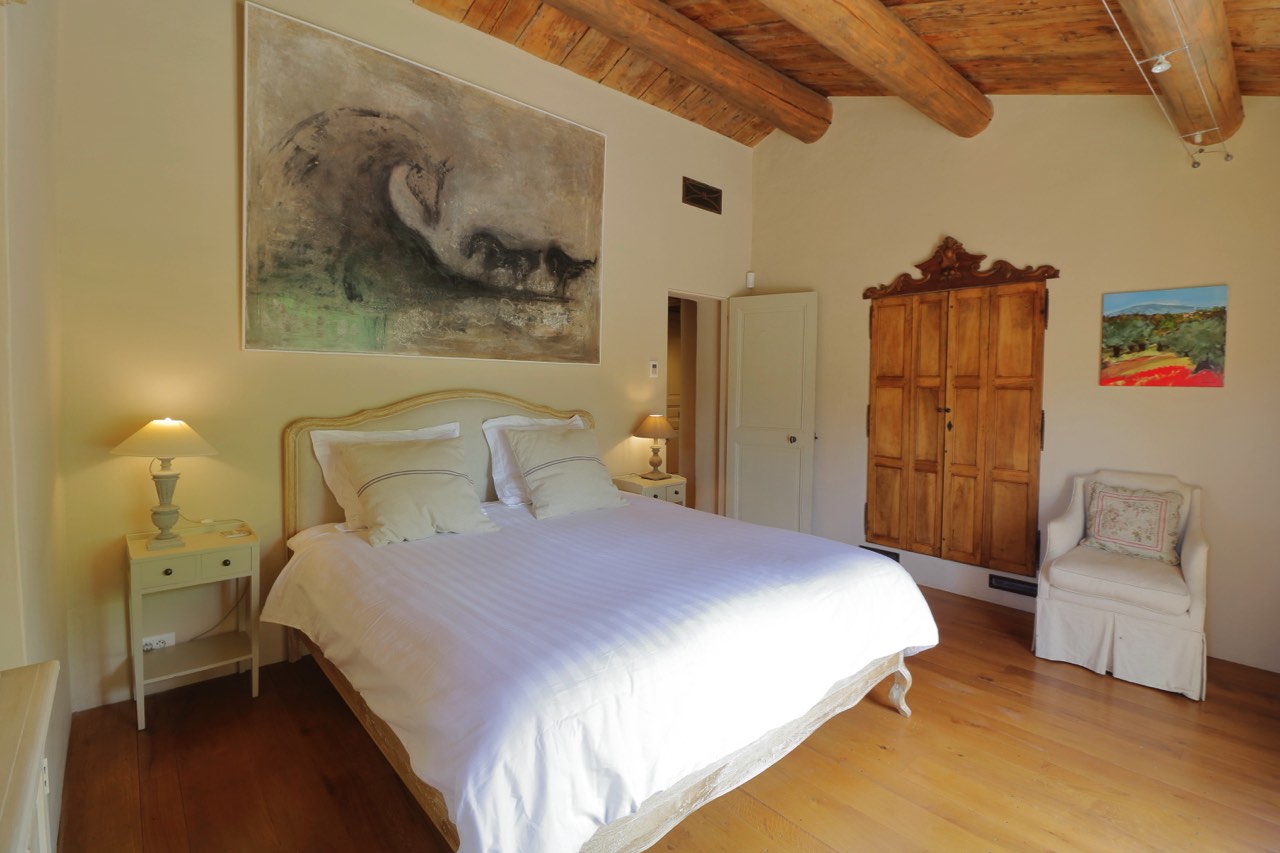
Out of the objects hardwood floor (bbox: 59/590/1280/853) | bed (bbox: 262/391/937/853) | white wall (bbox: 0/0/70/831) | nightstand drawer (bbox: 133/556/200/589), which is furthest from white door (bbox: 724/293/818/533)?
white wall (bbox: 0/0/70/831)

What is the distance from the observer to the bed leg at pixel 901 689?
2525 millimetres

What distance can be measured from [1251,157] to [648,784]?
3.98 metres

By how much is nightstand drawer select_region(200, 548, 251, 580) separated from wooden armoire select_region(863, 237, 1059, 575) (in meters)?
3.80

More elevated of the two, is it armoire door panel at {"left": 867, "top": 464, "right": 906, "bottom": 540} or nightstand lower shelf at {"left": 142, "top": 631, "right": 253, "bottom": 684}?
armoire door panel at {"left": 867, "top": 464, "right": 906, "bottom": 540}

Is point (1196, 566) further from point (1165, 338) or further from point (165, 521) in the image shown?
point (165, 521)

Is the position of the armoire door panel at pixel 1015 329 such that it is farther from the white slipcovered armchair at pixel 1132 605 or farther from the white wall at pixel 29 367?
the white wall at pixel 29 367

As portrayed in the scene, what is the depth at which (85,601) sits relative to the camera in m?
2.48

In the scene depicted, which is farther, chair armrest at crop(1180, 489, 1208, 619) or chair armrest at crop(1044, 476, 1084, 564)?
chair armrest at crop(1044, 476, 1084, 564)

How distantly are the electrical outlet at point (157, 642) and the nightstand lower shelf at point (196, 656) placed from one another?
0.03 meters

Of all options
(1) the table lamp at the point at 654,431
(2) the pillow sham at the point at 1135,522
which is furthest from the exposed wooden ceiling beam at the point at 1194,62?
(1) the table lamp at the point at 654,431

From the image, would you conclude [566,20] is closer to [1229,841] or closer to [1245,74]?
[1245,74]

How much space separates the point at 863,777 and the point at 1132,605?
168 cm

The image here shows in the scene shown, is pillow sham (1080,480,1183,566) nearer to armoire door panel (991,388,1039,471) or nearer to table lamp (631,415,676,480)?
armoire door panel (991,388,1039,471)

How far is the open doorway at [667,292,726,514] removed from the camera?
5.28 metres
